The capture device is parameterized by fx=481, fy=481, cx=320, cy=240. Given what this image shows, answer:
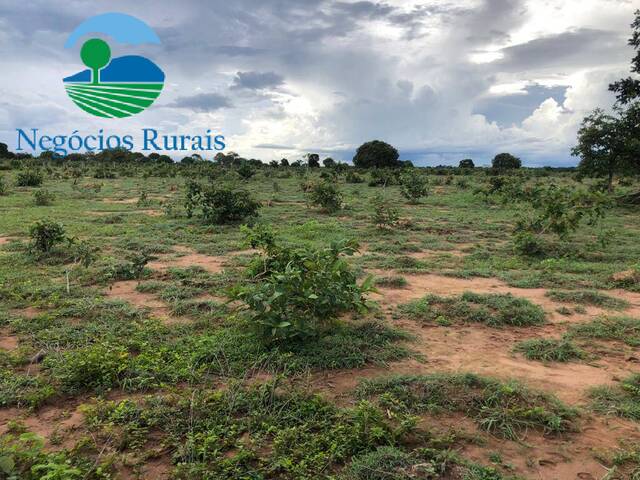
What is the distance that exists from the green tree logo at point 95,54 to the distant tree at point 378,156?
103 feet

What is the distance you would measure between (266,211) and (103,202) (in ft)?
18.1

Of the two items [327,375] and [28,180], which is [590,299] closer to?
[327,375]

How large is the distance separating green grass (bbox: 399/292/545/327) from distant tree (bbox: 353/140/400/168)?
38.1m

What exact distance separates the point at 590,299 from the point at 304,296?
134 inches

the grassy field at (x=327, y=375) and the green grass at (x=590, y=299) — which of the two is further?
the green grass at (x=590, y=299)

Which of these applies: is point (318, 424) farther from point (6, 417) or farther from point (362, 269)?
point (362, 269)

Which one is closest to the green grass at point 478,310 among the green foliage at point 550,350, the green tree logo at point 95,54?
the green foliage at point 550,350

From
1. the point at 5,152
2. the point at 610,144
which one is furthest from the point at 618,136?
the point at 5,152

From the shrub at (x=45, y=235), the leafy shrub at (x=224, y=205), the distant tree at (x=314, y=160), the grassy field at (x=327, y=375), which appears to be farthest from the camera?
the distant tree at (x=314, y=160)

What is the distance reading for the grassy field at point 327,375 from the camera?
253 centimetres

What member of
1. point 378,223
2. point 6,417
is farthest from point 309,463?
point 378,223

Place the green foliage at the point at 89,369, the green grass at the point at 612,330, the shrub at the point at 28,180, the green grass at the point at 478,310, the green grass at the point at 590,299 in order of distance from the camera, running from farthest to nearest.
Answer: the shrub at the point at 28,180
the green grass at the point at 590,299
the green grass at the point at 478,310
the green grass at the point at 612,330
the green foliage at the point at 89,369

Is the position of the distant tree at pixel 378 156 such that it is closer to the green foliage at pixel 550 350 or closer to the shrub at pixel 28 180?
the shrub at pixel 28 180

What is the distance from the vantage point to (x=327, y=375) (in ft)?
11.3
